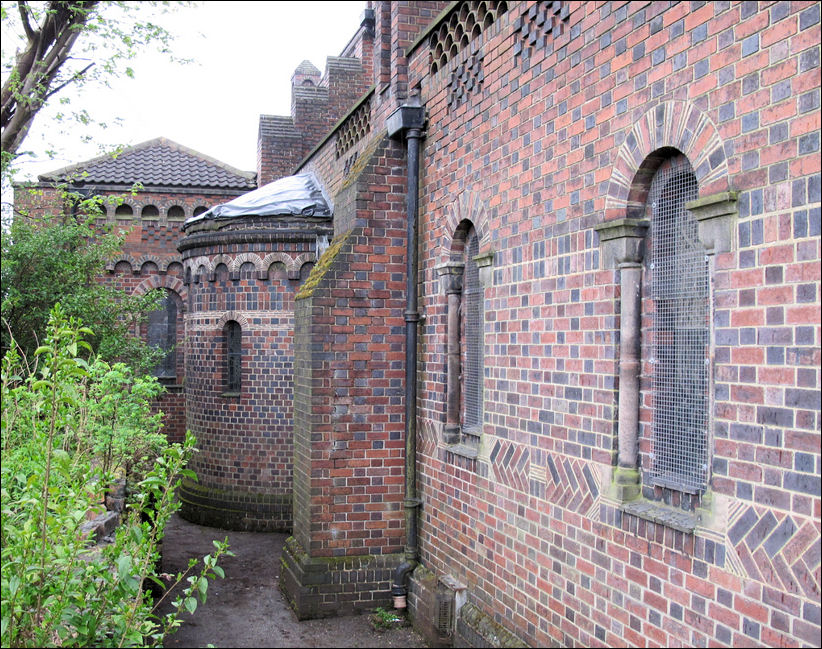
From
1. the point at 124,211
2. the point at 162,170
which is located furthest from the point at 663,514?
the point at 162,170

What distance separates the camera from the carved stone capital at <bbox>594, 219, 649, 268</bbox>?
504 cm

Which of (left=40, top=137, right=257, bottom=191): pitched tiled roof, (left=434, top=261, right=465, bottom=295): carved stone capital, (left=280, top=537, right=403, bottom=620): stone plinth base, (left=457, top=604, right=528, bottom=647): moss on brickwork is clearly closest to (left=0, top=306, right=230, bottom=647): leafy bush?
(left=457, top=604, right=528, bottom=647): moss on brickwork

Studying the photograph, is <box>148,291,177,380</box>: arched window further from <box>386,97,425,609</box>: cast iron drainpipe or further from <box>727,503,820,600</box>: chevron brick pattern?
<box>727,503,820,600</box>: chevron brick pattern

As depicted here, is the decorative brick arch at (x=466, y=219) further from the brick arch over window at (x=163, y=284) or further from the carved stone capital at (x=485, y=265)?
the brick arch over window at (x=163, y=284)

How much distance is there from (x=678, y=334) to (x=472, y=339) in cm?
317

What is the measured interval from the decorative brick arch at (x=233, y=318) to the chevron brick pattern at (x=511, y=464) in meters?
7.69

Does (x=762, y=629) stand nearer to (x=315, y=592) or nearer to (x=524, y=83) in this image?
(x=524, y=83)

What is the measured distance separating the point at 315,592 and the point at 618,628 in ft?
14.6

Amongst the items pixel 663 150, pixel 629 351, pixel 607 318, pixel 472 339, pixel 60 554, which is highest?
pixel 663 150

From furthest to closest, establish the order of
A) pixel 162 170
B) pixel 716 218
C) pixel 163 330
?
pixel 162 170
pixel 163 330
pixel 716 218

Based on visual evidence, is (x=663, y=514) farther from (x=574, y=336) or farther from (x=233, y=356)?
(x=233, y=356)

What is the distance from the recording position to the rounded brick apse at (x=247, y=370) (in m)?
13.3

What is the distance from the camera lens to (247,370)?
13547mm

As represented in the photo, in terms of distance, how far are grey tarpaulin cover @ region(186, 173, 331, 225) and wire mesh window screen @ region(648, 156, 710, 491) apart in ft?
30.6
